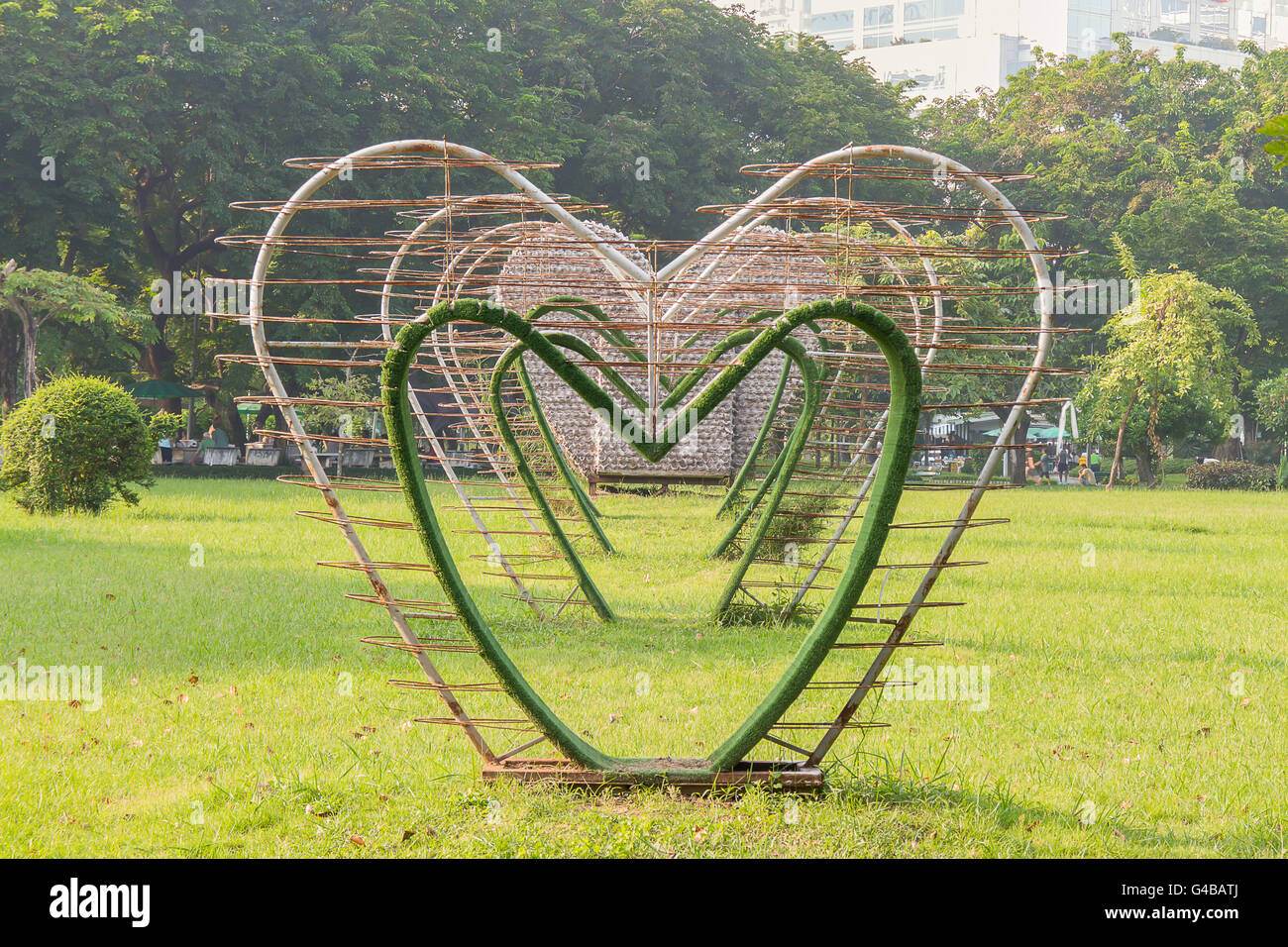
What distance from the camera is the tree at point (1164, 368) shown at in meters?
26.8

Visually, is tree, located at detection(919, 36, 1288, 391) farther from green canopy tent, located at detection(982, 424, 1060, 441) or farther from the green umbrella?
the green umbrella

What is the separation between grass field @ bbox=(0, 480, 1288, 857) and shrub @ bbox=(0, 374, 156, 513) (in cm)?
329

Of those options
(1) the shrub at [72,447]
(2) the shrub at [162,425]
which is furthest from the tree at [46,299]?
(1) the shrub at [72,447]

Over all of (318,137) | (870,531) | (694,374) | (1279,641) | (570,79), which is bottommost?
(1279,641)

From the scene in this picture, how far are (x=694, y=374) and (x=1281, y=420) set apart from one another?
30.6 m

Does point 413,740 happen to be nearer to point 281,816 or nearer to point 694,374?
point 281,816

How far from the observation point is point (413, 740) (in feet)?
17.2

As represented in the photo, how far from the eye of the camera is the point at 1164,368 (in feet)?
88.6

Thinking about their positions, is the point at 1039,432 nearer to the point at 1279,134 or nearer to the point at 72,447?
the point at 72,447

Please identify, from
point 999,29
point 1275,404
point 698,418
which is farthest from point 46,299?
point 999,29

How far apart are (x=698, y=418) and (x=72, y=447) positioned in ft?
38.7

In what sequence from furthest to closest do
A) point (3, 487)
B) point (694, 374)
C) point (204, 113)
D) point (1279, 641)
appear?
point (204, 113) < point (3, 487) < point (1279, 641) < point (694, 374)

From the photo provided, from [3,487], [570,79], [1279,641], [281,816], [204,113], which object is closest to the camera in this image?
[281,816]
